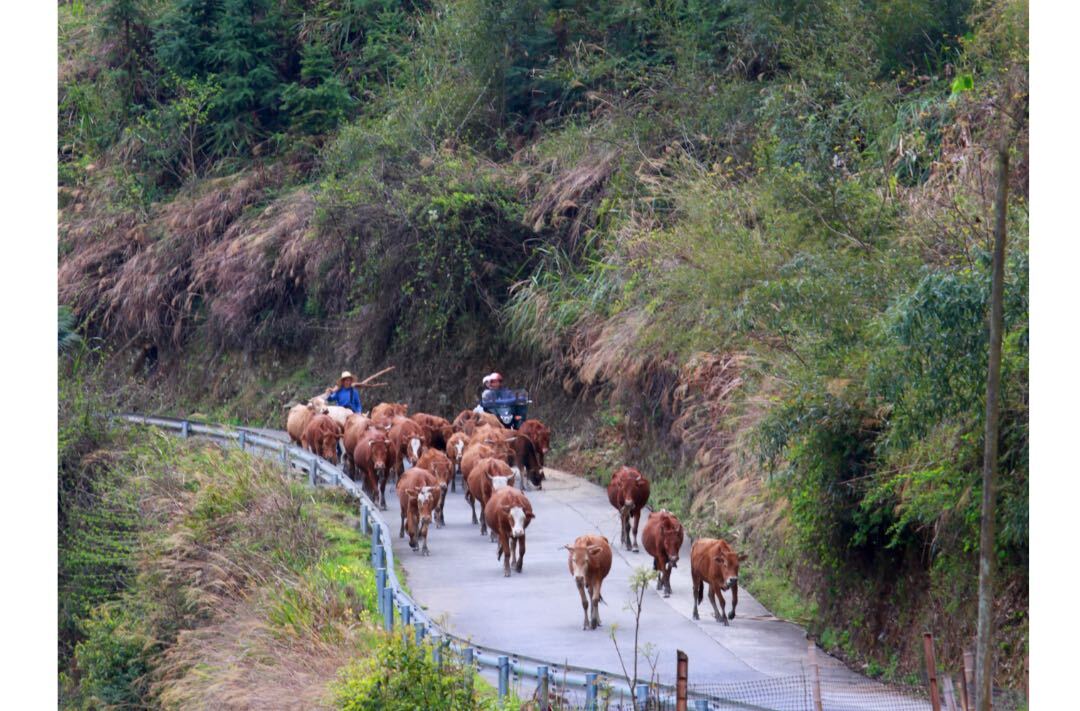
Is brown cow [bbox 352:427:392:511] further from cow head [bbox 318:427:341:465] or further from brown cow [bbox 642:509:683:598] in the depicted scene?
brown cow [bbox 642:509:683:598]

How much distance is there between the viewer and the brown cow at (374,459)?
70.6ft

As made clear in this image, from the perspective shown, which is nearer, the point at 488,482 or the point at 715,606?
the point at 715,606

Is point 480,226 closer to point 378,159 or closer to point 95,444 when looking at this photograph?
point 378,159

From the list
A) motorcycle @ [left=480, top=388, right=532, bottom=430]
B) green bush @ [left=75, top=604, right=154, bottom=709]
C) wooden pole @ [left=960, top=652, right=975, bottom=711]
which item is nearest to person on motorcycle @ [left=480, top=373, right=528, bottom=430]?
motorcycle @ [left=480, top=388, right=532, bottom=430]

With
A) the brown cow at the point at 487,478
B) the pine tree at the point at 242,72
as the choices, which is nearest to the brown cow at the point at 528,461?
the brown cow at the point at 487,478

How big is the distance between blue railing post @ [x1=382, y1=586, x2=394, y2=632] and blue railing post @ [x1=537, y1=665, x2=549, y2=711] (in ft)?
9.20

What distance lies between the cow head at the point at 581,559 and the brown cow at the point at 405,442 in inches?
285

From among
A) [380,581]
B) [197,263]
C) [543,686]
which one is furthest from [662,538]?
[197,263]

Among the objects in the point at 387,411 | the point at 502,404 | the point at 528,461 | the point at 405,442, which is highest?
the point at 502,404

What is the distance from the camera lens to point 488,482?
64.2 ft

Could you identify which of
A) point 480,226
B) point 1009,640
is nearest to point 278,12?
point 480,226

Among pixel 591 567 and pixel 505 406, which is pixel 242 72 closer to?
pixel 505 406

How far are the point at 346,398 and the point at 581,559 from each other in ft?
41.0

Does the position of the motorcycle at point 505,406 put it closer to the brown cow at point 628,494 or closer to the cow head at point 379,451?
the cow head at point 379,451
